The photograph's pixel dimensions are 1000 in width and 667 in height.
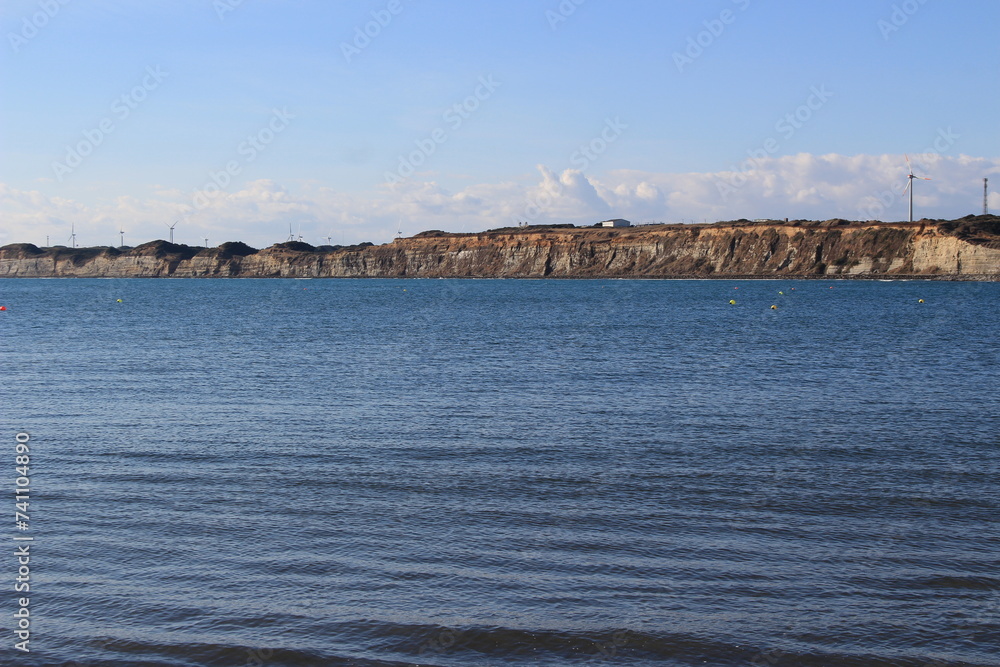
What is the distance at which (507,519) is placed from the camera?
1335 centimetres

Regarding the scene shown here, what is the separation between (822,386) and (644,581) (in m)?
20.3

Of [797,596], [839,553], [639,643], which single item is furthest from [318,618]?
[839,553]

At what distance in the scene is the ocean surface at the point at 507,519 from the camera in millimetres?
9312

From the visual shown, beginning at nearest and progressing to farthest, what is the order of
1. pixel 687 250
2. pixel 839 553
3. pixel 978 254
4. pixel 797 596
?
pixel 797 596
pixel 839 553
pixel 978 254
pixel 687 250

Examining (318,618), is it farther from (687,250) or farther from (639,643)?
(687,250)

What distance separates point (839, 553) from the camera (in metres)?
11.9

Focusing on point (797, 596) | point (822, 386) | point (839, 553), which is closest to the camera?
point (797, 596)

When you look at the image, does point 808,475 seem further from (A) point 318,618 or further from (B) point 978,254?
(B) point 978,254

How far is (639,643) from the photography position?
30.1 ft

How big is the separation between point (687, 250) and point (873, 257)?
129 feet

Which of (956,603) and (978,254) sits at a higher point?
(978,254)

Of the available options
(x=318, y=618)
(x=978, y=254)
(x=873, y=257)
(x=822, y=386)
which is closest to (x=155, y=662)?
(x=318, y=618)

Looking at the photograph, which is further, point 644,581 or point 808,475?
point 808,475

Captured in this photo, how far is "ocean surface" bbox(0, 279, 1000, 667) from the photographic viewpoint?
9312mm
